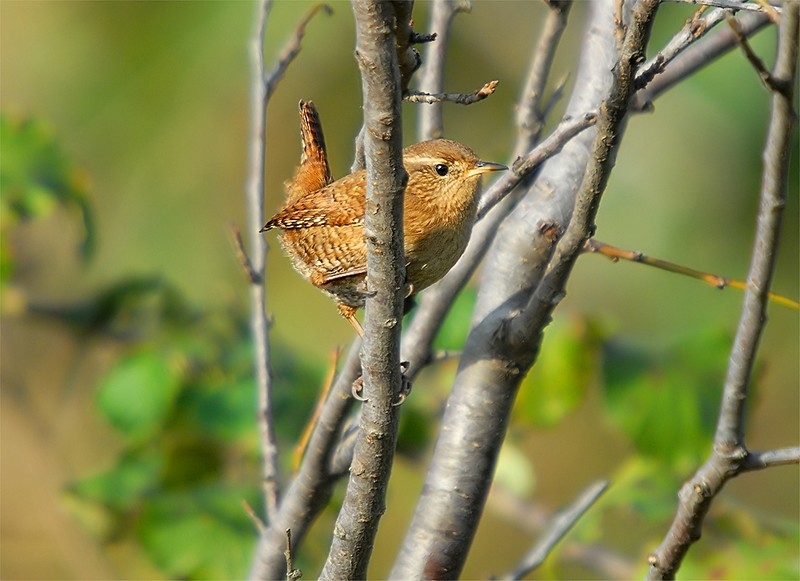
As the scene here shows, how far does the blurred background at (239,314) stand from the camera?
2.95 metres

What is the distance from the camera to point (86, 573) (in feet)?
11.8

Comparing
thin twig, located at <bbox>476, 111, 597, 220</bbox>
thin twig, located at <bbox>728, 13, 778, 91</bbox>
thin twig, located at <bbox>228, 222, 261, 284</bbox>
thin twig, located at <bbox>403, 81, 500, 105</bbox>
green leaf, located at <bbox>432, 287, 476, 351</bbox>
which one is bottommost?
green leaf, located at <bbox>432, 287, 476, 351</bbox>

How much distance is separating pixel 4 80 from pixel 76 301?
2.97m

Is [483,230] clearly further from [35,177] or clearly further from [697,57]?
[35,177]

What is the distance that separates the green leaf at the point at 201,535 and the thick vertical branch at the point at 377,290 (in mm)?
1077

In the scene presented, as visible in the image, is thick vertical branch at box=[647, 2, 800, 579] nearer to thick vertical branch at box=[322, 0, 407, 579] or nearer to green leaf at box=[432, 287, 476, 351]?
thick vertical branch at box=[322, 0, 407, 579]

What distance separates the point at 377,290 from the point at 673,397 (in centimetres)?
181

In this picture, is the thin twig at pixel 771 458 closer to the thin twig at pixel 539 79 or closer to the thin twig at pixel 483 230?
the thin twig at pixel 483 230

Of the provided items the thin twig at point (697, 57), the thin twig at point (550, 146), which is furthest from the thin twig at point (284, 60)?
the thin twig at point (697, 57)

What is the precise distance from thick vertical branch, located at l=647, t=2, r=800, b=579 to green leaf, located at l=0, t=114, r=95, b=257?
2.24 m

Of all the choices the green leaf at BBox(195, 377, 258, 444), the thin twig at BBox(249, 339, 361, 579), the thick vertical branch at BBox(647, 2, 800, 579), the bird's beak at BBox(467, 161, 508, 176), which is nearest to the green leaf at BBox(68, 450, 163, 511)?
the green leaf at BBox(195, 377, 258, 444)

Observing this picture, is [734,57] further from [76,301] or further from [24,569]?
[24,569]

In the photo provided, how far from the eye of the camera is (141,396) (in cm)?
295

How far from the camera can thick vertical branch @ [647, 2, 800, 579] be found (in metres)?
1.28
